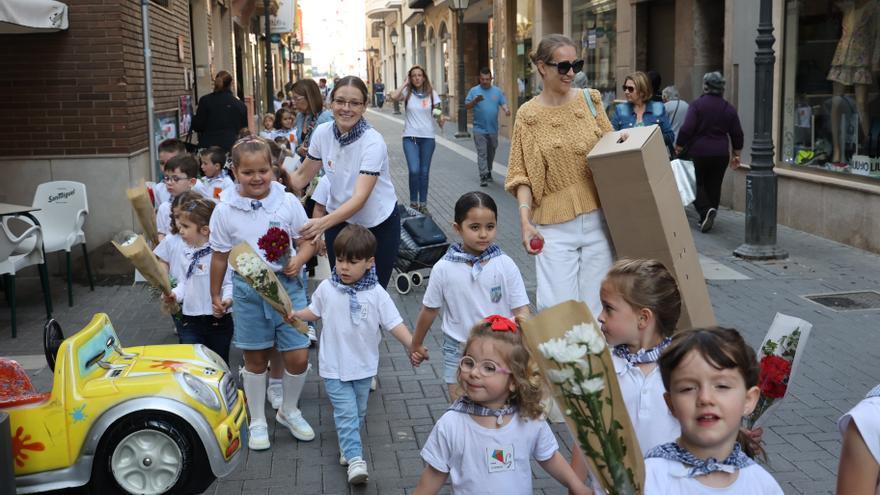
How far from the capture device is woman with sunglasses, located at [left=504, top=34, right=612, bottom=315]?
5219mm

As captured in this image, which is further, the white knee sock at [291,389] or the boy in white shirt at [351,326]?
the white knee sock at [291,389]

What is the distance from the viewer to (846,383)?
6.30 m

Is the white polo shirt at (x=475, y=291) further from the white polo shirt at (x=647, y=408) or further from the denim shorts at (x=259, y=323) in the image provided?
the white polo shirt at (x=647, y=408)

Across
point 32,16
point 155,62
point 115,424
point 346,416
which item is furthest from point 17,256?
point 155,62

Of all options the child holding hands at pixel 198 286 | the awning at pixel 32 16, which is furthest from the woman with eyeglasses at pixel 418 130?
the child holding hands at pixel 198 286

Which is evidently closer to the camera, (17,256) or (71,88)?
(17,256)

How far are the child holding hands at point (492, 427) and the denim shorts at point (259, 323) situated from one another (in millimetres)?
2117

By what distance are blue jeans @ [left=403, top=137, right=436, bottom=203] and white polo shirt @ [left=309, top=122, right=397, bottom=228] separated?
7898 mm

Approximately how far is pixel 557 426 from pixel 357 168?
1767mm

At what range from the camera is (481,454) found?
3389 millimetres

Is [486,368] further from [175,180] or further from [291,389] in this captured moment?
[175,180]

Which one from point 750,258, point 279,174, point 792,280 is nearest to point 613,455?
point 279,174

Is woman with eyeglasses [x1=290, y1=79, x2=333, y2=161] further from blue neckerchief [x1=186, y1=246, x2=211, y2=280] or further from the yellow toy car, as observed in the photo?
the yellow toy car

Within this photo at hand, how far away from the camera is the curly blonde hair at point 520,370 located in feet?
11.2
